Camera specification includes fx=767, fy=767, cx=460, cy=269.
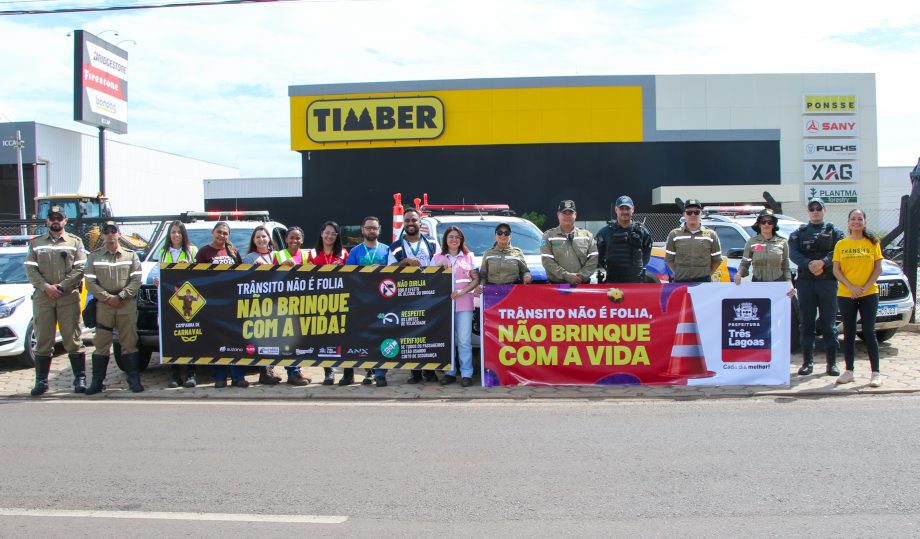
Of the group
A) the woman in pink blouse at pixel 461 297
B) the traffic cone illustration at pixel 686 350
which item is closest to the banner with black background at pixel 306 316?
the woman in pink blouse at pixel 461 297

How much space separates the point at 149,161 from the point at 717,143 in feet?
130

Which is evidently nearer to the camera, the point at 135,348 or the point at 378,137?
the point at 135,348

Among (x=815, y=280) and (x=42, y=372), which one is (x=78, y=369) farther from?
(x=815, y=280)

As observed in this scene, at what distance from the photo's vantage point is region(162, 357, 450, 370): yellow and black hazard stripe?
895cm

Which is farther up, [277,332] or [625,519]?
[277,332]

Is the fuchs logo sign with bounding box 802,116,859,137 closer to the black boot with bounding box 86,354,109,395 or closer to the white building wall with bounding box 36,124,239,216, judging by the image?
the black boot with bounding box 86,354,109,395

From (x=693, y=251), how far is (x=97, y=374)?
23.2 ft

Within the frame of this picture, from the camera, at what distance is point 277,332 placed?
9.12m

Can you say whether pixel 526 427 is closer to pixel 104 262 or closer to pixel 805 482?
pixel 805 482

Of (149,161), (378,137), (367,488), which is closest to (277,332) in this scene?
(367,488)

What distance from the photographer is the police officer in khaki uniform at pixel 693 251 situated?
9133 millimetres

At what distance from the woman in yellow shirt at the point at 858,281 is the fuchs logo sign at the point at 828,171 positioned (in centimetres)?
2441

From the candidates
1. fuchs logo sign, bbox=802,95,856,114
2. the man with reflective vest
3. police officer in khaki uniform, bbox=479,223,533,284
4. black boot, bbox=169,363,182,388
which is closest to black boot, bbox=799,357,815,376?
police officer in khaki uniform, bbox=479,223,533,284

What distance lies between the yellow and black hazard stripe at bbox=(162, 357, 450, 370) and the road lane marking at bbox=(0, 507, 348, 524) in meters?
4.26
